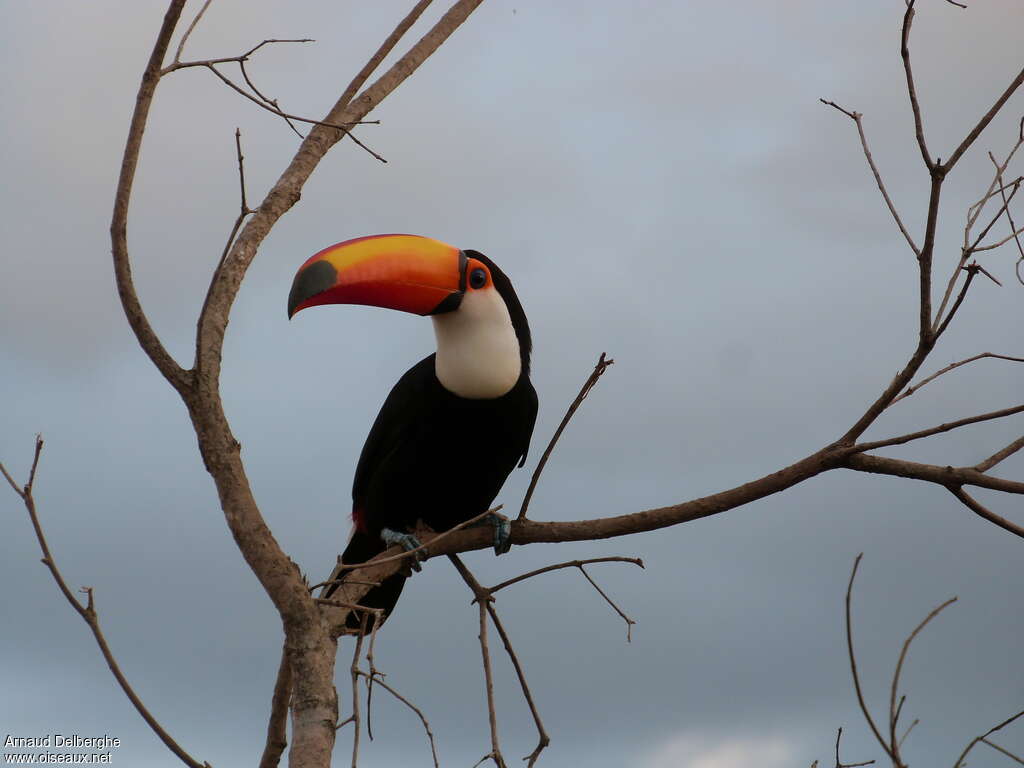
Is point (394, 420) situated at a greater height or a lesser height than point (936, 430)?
greater

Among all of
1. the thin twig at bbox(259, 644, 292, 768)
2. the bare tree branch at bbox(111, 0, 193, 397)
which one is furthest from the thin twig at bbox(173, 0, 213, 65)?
the thin twig at bbox(259, 644, 292, 768)

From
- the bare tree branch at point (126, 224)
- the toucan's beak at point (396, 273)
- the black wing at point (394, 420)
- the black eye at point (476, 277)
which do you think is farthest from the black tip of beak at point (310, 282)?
the bare tree branch at point (126, 224)

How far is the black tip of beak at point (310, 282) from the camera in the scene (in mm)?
5484

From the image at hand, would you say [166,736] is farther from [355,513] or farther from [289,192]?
[355,513]

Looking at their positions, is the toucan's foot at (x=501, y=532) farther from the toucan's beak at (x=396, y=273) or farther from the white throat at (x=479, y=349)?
the toucan's beak at (x=396, y=273)

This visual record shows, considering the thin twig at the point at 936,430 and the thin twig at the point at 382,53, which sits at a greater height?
the thin twig at the point at 382,53

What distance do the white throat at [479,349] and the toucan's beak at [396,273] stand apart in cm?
12

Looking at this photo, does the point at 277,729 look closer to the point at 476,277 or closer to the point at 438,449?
the point at 438,449

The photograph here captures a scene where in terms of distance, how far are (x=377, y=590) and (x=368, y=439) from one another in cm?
92

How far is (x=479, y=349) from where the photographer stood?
634cm

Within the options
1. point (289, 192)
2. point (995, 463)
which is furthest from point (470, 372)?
point (995, 463)

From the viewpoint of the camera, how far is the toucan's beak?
5945 millimetres

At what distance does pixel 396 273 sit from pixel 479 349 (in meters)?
0.64

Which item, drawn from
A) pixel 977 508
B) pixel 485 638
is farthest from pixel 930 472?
pixel 485 638
